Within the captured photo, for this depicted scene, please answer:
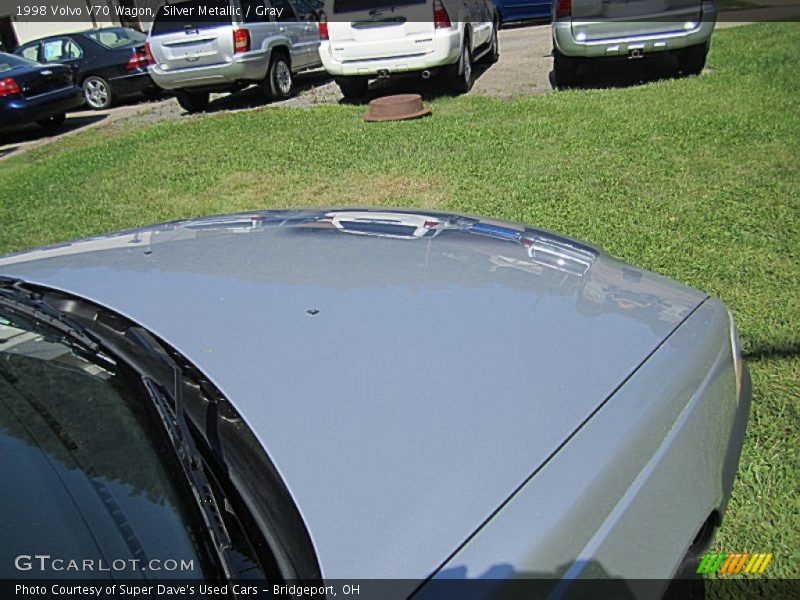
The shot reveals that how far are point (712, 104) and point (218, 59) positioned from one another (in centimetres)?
671

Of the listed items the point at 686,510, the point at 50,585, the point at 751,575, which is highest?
the point at 50,585

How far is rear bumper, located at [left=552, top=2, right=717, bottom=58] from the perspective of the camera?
8258 millimetres

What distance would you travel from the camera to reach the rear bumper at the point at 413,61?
9078mm

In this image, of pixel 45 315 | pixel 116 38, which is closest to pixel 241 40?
pixel 116 38

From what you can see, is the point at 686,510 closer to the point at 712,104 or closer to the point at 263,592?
the point at 263,592

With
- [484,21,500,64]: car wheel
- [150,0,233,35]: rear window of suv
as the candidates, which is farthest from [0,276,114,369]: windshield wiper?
[484,21,500,64]: car wheel

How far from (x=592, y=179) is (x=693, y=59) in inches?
170

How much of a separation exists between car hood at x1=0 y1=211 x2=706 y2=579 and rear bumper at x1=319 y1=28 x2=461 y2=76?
23.9 feet

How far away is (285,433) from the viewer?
1.30 meters

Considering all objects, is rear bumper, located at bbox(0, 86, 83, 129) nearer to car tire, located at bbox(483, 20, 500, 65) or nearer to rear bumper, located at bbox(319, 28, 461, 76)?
rear bumper, located at bbox(319, 28, 461, 76)

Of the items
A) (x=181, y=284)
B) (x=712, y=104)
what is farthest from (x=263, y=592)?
(x=712, y=104)

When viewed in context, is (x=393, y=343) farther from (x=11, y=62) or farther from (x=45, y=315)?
(x=11, y=62)

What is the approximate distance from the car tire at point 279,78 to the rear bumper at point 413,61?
1.85 metres

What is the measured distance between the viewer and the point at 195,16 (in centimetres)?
1052
